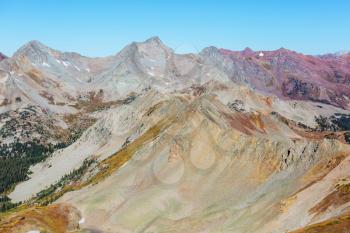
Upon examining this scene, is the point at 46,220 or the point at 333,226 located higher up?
the point at 46,220

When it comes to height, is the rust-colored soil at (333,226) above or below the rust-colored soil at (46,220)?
below

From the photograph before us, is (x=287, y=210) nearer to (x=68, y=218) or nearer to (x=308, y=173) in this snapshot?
(x=308, y=173)

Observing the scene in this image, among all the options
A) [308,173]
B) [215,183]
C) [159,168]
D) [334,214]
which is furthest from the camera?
→ [159,168]

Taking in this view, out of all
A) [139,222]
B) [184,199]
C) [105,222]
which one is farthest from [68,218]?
[184,199]

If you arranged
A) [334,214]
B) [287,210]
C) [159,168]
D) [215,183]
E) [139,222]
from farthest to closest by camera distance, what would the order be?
[159,168] < [215,183] < [139,222] < [287,210] < [334,214]

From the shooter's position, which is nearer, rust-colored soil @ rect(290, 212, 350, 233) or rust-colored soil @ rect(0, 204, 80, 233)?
rust-colored soil @ rect(290, 212, 350, 233)

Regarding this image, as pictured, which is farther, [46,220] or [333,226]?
[46,220]

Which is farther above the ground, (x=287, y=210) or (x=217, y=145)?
(x=217, y=145)

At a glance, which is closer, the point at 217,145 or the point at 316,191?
the point at 316,191

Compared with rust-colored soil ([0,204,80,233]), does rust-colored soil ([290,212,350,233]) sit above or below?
below

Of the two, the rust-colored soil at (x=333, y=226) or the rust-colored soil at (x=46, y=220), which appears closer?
the rust-colored soil at (x=333, y=226)
